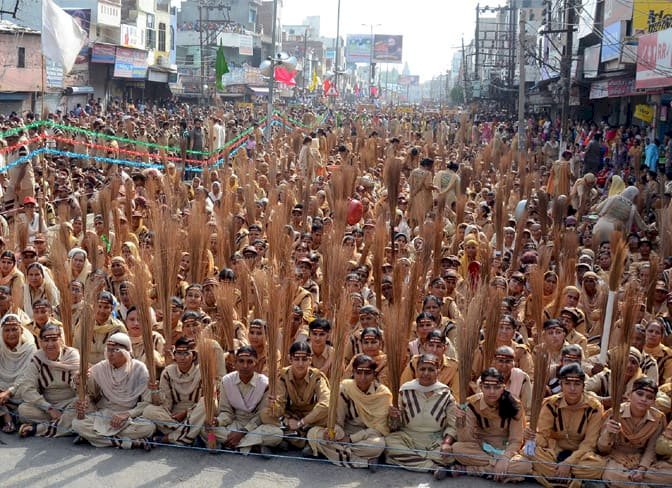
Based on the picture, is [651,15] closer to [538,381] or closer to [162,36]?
[538,381]

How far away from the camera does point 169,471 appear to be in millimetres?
4961

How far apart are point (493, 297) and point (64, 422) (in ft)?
8.61

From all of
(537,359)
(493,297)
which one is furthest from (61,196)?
(537,359)

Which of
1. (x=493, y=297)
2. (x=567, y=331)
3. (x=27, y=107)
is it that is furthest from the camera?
(x=27, y=107)

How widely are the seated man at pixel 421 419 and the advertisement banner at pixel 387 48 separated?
87.8 metres


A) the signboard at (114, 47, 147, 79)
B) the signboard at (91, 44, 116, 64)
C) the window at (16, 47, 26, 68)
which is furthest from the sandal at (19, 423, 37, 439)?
the signboard at (114, 47, 147, 79)

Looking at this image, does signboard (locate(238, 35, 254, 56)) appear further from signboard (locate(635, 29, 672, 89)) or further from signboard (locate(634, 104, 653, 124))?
signboard (locate(635, 29, 672, 89))

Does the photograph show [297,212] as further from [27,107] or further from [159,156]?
[27,107]

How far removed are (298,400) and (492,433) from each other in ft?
3.64

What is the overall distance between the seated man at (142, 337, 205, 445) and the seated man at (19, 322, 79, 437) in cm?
49

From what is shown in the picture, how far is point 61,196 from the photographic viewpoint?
34.9 ft

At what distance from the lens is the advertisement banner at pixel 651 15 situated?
14.9 meters

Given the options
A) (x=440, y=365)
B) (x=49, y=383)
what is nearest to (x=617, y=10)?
(x=440, y=365)

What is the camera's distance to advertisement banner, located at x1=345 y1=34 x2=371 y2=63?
94.4 meters
